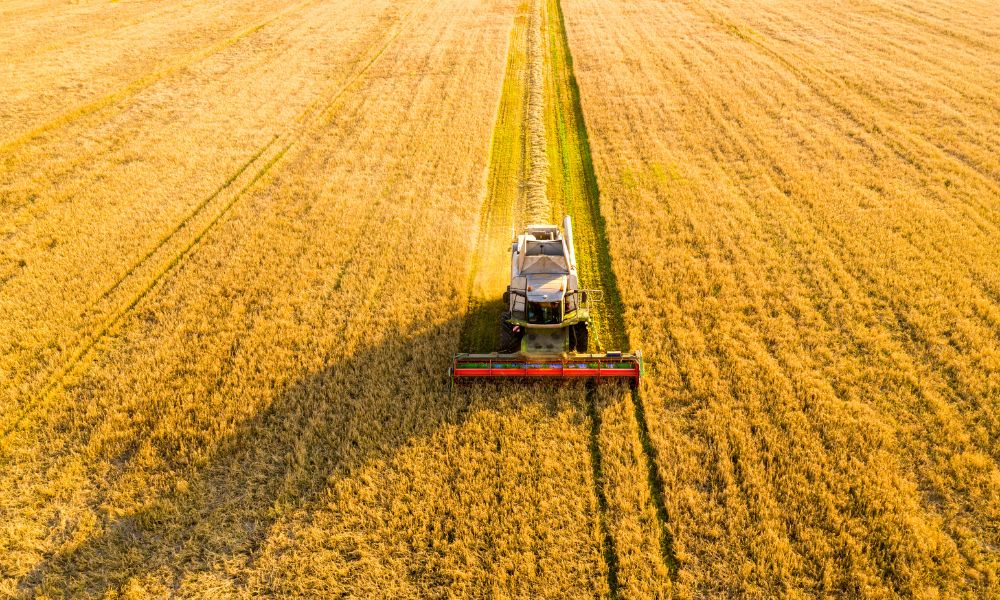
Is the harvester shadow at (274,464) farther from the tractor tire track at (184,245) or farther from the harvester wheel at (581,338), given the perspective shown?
the tractor tire track at (184,245)

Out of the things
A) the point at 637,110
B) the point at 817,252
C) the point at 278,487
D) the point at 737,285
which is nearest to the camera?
the point at 278,487

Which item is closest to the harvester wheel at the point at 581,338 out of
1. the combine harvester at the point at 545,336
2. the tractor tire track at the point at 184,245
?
the combine harvester at the point at 545,336

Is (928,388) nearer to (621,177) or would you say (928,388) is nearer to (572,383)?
(572,383)

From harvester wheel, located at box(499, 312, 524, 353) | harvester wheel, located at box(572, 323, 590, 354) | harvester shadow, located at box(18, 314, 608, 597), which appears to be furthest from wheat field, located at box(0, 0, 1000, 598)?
harvester wheel, located at box(499, 312, 524, 353)

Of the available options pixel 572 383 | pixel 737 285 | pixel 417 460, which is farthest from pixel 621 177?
pixel 417 460

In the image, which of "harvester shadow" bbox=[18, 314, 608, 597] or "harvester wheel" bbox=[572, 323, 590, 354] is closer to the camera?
"harvester shadow" bbox=[18, 314, 608, 597]

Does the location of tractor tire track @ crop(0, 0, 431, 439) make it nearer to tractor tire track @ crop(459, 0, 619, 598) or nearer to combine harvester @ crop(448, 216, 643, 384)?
tractor tire track @ crop(459, 0, 619, 598)
